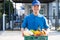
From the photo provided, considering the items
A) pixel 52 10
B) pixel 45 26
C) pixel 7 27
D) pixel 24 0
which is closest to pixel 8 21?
pixel 7 27

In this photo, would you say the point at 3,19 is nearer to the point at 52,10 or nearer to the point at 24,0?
the point at 24,0

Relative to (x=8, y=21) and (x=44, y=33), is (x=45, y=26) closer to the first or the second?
(x=44, y=33)

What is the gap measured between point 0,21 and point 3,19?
35cm

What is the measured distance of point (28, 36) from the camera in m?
4.80

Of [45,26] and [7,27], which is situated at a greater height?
[45,26]

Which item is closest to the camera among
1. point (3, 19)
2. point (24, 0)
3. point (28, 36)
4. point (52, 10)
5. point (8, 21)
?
point (28, 36)

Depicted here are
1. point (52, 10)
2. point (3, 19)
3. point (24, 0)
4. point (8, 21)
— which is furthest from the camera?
point (52, 10)

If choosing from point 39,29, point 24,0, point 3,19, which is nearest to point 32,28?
point 39,29

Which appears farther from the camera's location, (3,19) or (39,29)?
(3,19)

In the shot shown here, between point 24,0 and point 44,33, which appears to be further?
point 24,0

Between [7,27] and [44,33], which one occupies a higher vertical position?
[44,33]

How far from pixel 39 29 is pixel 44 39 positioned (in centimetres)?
25

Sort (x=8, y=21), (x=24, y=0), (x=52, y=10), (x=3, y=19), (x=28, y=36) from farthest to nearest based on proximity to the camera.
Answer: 1. (x=52, y=10)
2. (x=24, y=0)
3. (x=8, y=21)
4. (x=3, y=19)
5. (x=28, y=36)

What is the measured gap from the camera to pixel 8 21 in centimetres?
2297
